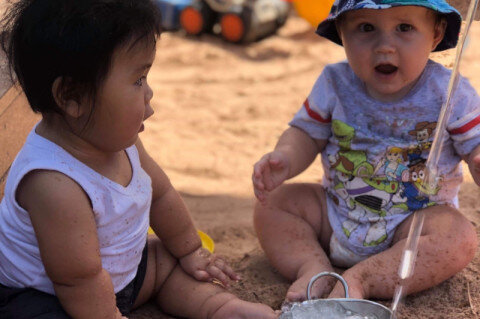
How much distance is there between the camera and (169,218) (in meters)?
1.88

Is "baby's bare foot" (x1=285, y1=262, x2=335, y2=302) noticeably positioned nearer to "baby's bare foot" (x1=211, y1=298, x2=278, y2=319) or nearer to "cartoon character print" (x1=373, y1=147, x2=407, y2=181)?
"baby's bare foot" (x1=211, y1=298, x2=278, y2=319)

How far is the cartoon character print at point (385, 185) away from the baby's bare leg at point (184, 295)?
430 millimetres

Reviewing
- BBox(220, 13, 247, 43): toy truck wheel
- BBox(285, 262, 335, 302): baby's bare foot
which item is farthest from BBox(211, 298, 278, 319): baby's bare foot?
BBox(220, 13, 247, 43): toy truck wheel

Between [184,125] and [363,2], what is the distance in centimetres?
175

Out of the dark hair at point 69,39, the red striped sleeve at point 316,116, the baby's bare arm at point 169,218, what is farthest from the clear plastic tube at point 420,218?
the dark hair at point 69,39

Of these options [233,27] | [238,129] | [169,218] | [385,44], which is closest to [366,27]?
[385,44]

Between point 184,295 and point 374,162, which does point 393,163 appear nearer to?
point 374,162

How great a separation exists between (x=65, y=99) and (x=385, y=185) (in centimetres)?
93

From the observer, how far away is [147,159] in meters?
1.86

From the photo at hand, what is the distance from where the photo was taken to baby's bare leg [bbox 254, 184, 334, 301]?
1.99 metres

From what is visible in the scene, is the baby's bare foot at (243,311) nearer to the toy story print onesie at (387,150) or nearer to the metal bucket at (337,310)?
the metal bucket at (337,310)

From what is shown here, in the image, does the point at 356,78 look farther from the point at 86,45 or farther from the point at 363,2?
the point at 86,45

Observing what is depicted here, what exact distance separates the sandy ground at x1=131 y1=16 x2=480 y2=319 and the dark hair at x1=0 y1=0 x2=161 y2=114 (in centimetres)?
65

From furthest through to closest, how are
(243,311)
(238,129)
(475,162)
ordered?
(238,129) → (475,162) → (243,311)
